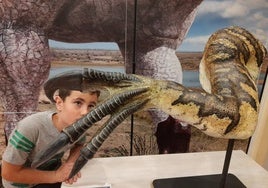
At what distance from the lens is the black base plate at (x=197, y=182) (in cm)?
81

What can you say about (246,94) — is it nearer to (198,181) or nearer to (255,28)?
(198,181)

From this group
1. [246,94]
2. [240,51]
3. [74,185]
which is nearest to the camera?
[246,94]

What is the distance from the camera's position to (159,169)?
2.98ft

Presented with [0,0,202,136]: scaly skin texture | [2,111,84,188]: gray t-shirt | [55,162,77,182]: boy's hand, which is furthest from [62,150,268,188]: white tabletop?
[0,0,202,136]: scaly skin texture

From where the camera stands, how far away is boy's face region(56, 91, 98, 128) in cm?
72

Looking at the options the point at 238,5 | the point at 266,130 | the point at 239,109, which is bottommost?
→ the point at 266,130

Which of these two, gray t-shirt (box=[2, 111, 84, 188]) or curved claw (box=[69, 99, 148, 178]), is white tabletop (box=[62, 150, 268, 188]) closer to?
gray t-shirt (box=[2, 111, 84, 188])

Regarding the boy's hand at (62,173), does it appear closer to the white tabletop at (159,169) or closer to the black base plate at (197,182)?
the white tabletop at (159,169)

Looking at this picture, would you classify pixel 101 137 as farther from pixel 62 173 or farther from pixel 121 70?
pixel 121 70

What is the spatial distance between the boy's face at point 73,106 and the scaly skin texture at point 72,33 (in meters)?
0.32

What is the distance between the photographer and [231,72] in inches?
24.3

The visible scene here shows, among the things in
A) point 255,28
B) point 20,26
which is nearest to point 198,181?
point 255,28

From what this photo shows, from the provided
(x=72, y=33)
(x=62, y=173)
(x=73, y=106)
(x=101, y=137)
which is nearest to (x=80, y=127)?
(x=101, y=137)

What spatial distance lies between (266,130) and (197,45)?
1.60 feet
